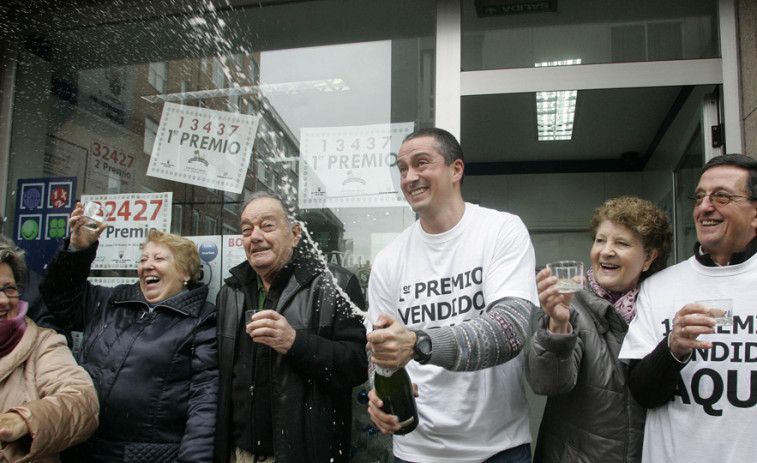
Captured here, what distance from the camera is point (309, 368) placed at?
2.28 m

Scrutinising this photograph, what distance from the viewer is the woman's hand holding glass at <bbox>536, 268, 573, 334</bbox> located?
1661mm

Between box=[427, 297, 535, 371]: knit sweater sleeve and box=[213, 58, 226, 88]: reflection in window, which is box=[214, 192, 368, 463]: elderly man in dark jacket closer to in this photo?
box=[427, 297, 535, 371]: knit sweater sleeve

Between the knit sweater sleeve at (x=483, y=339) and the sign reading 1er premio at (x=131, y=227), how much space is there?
2.74m

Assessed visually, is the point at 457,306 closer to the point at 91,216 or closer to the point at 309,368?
the point at 309,368

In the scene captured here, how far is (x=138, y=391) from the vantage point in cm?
241

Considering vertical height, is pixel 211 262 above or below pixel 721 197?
below

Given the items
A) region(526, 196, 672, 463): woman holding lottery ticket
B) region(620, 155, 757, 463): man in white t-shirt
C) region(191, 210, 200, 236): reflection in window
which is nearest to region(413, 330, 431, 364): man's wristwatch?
region(526, 196, 672, 463): woman holding lottery ticket

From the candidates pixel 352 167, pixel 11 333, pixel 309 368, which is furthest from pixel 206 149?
pixel 309 368

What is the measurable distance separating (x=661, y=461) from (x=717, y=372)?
350 millimetres

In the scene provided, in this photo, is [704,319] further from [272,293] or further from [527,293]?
[272,293]

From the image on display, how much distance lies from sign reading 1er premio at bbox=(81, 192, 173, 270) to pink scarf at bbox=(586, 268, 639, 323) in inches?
111

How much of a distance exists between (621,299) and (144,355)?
212 centimetres

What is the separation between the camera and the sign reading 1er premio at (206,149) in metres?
3.64

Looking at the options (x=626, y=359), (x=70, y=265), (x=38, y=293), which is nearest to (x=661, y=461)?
(x=626, y=359)
